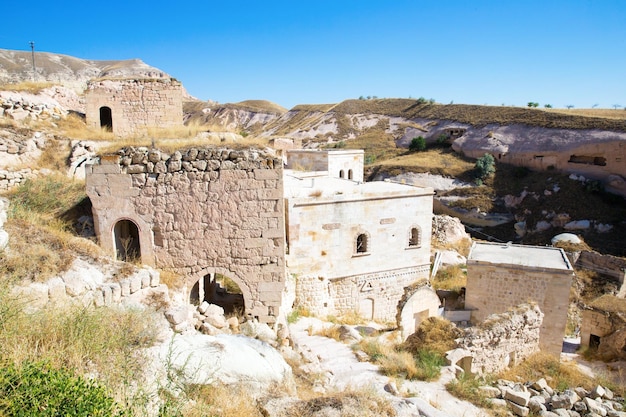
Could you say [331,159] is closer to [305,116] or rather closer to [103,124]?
[103,124]

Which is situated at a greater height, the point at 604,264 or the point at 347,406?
the point at 347,406

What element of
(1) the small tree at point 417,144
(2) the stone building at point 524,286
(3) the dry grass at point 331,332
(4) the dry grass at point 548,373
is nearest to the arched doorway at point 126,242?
(3) the dry grass at point 331,332

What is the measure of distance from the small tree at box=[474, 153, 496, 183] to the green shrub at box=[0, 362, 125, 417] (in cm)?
3371

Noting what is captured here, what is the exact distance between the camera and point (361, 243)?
41.4 ft

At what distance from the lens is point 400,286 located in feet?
43.1

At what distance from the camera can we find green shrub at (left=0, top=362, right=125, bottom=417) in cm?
253

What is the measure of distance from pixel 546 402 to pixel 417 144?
123 feet

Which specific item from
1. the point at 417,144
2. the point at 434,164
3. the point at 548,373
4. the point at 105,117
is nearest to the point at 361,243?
the point at 548,373

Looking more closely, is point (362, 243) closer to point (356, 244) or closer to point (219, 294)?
point (356, 244)

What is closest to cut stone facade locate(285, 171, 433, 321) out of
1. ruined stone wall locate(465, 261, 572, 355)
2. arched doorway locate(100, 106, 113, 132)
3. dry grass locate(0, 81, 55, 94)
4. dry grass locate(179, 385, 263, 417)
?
ruined stone wall locate(465, 261, 572, 355)

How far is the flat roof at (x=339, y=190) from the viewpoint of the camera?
11.8 m

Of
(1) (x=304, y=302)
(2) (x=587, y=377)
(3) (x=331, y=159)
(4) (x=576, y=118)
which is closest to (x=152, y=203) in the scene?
(1) (x=304, y=302)

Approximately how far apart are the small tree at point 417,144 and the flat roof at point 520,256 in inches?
1198

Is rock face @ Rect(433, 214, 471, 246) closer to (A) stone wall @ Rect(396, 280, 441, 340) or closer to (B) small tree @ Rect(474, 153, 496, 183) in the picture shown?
(A) stone wall @ Rect(396, 280, 441, 340)
